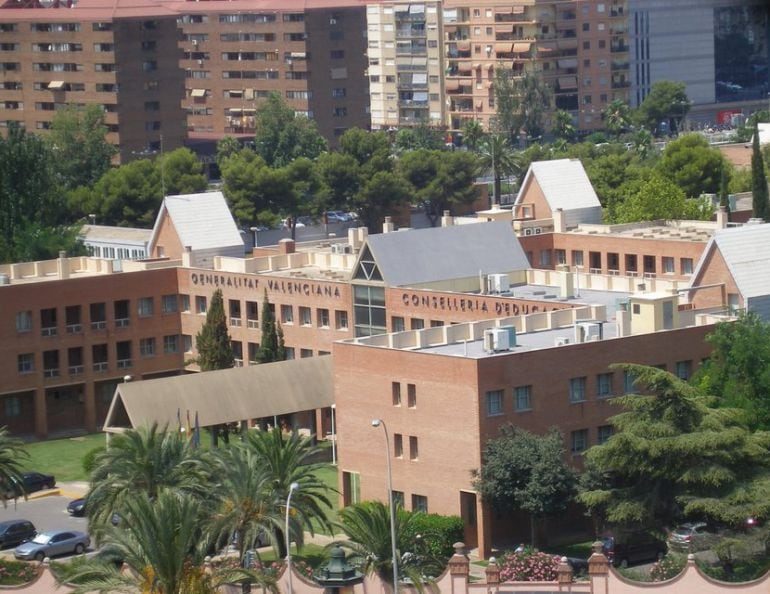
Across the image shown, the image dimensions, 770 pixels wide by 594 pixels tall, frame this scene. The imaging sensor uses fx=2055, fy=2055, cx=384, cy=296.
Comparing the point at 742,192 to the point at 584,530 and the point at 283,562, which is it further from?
the point at 283,562

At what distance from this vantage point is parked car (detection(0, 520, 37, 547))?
60.4 m

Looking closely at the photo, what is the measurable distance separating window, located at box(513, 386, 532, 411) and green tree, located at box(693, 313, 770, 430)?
196 inches

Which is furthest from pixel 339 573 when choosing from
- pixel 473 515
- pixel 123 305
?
pixel 123 305

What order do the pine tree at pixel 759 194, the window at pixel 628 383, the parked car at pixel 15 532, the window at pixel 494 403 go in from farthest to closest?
the pine tree at pixel 759 194
the window at pixel 628 383
the parked car at pixel 15 532
the window at pixel 494 403

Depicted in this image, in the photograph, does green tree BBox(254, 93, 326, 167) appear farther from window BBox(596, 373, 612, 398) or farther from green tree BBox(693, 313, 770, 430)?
green tree BBox(693, 313, 770, 430)

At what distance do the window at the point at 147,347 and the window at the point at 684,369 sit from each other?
91.7 feet

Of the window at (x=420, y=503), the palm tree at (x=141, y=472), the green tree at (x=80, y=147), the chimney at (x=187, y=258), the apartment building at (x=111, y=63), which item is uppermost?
the apartment building at (x=111, y=63)

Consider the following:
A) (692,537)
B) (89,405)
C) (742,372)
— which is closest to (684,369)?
(742,372)

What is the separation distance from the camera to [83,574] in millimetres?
44750

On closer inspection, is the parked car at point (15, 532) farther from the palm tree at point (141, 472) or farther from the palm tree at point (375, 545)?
the palm tree at point (375, 545)

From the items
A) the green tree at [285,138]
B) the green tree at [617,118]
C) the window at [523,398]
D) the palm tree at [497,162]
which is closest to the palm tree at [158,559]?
the window at [523,398]

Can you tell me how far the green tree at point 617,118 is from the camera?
598 feet

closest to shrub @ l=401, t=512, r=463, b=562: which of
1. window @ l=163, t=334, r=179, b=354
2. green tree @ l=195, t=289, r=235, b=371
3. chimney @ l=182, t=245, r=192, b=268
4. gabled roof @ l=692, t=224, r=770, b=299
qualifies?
gabled roof @ l=692, t=224, r=770, b=299

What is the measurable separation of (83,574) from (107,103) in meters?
125
